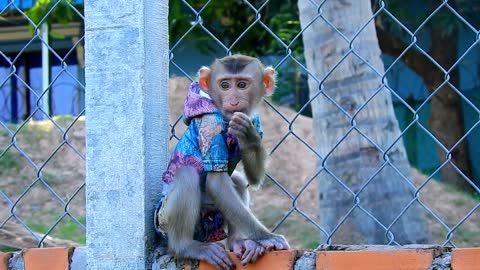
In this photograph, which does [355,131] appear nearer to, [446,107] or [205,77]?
[205,77]

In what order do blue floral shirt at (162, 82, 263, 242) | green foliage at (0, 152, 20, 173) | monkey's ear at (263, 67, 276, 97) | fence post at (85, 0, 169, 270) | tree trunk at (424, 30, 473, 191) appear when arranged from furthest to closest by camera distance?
tree trunk at (424, 30, 473, 191) < green foliage at (0, 152, 20, 173) < monkey's ear at (263, 67, 276, 97) < blue floral shirt at (162, 82, 263, 242) < fence post at (85, 0, 169, 270)

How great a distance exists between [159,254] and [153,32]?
2.50 ft

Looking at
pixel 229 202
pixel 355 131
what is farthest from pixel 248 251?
pixel 355 131

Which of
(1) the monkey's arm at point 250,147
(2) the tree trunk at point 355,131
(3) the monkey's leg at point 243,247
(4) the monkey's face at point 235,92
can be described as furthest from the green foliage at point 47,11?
(3) the monkey's leg at point 243,247

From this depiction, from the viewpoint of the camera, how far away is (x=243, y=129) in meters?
3.38

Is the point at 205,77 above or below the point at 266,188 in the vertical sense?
above

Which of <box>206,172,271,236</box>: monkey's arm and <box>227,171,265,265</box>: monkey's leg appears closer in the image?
<box>227,171,265,265</box>: monkey's leg

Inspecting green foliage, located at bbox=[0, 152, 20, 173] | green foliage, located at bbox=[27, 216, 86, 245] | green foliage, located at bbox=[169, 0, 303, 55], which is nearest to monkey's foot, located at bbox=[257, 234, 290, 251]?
green foliage, located at bbox=[27, 216, 86, 245]

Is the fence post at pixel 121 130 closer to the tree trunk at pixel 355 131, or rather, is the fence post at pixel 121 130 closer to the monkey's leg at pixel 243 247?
the monkey's leg at pixel 243 247

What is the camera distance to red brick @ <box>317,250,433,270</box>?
3.00 m

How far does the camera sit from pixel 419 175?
10.0 metres

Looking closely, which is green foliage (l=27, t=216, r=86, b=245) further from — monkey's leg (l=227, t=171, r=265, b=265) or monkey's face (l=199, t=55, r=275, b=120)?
monkey's leg (l=227, t=171, r=265, b=265)

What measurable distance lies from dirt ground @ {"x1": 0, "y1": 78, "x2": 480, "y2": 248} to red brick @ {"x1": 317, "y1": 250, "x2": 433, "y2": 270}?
4716mm

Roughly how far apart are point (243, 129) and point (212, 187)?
0.23 metres
